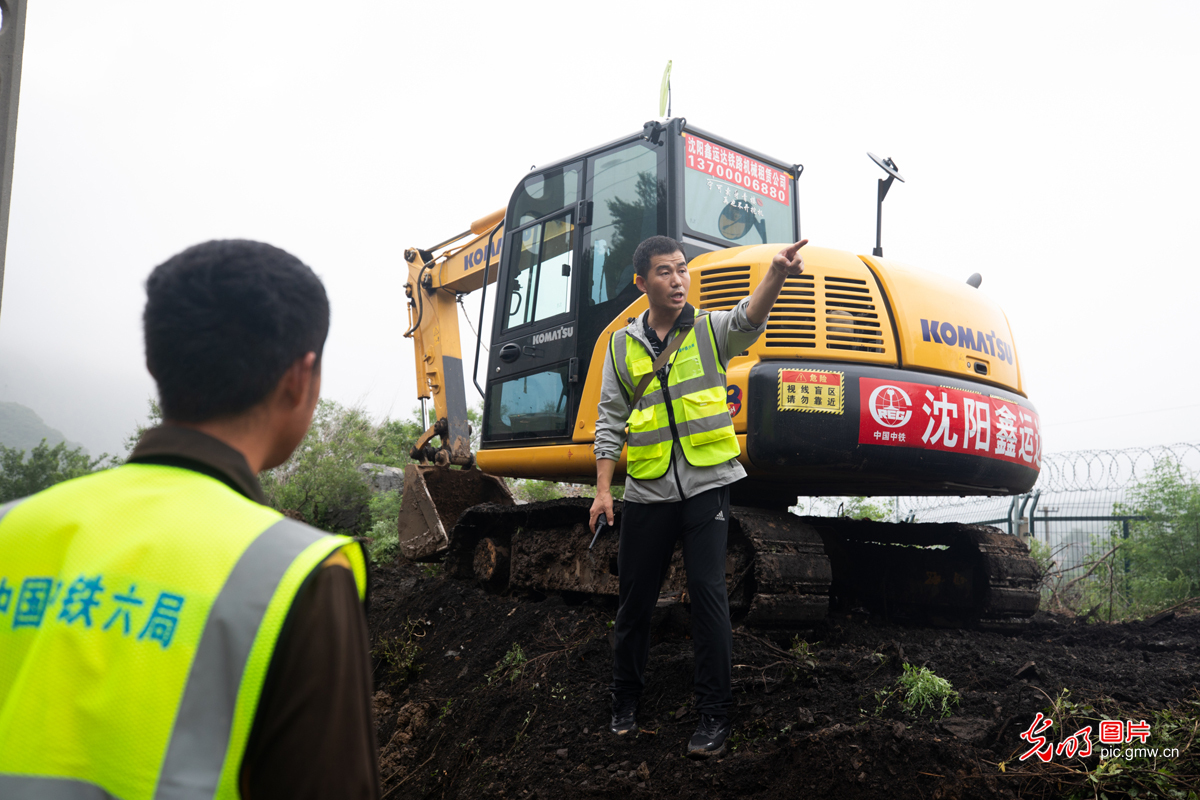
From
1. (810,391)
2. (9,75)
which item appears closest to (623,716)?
(810,391)

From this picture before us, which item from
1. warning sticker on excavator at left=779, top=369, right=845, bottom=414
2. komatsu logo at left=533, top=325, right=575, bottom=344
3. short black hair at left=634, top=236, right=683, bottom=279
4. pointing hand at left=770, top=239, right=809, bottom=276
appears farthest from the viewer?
komatsu logo at left=533, top=325, right=575, bottom=344

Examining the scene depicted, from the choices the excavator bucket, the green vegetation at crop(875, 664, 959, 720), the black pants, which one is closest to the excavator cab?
the excavator bucket

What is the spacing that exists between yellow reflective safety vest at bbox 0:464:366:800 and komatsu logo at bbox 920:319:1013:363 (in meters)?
4.00

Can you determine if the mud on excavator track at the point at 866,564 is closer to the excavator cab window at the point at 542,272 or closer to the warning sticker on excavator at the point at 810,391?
the warning sticker on excavator at the point at 810,391

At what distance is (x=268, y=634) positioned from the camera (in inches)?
33.3

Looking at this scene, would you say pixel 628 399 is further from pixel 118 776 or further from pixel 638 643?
pixel 118 776

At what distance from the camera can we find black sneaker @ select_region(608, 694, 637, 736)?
334cm

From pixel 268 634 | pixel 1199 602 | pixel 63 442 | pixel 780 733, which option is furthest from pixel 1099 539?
pixel 63 442

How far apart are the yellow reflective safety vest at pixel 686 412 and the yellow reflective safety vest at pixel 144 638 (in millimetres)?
2360

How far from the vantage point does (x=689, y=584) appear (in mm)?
3172

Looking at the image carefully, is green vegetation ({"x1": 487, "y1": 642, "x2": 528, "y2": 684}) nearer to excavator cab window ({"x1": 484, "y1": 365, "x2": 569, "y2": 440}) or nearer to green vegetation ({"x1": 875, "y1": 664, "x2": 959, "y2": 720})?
excavator cab window ({"x1": 484, "y1": 365, "x2": 569, "y2": 440})

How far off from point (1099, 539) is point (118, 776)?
9323 mm

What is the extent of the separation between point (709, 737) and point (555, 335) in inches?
119

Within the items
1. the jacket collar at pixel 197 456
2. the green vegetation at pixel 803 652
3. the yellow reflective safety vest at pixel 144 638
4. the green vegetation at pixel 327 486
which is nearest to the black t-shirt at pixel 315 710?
the yellow reflective safety vest at pixel 144 638
